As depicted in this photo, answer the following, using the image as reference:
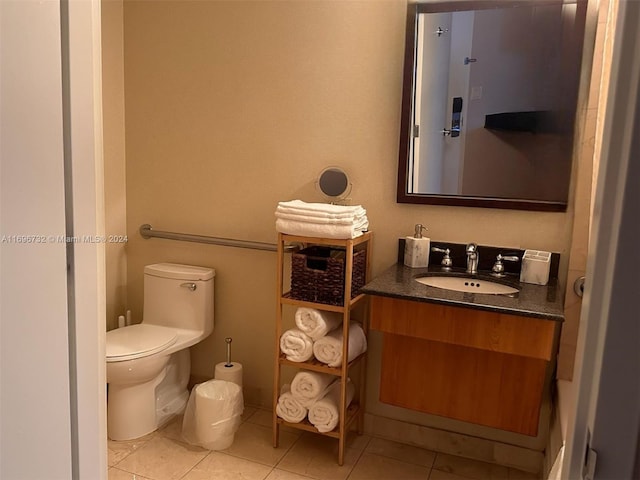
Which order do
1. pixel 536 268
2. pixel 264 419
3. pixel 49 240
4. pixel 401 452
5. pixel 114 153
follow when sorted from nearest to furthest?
pixel 49 240
pixel 536 268
pixel 401 452
pixel 264 419
pixel 114 153

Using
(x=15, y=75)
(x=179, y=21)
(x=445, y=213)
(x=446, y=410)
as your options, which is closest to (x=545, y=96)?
(x=445, y=213)

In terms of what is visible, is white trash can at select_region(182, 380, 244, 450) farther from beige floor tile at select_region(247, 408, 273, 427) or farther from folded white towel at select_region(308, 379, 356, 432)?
folded white towel at select_region(308, 379, 356, 432)

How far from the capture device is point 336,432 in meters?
2.38

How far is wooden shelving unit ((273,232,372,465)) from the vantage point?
2.27m

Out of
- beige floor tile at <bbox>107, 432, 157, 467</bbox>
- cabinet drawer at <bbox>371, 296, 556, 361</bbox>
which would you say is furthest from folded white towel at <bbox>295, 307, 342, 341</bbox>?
beige floor tile at <bbox>107, 432, 157, 467</bbox>

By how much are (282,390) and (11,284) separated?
2.08 metres

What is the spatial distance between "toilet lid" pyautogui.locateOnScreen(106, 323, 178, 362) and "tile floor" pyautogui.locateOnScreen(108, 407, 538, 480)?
44 cm

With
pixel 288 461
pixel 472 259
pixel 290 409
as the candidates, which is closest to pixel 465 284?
pixel 472 259

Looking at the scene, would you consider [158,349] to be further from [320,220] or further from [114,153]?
[114,153]

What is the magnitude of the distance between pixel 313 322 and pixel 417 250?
0.55 metres

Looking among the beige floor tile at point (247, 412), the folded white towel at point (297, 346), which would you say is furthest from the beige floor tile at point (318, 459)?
the folded white towel at point (297, 346)

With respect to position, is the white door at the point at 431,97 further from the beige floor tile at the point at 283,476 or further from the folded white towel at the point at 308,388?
the beige floor tile at the point at 283,476

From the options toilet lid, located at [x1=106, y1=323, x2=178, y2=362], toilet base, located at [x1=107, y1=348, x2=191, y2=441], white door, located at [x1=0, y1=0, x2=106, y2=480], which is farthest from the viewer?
toilet base, located at [x1=107, y1=348, x2=191, y2=441]

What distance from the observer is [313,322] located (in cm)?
233
